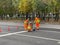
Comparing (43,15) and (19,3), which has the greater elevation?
(19,3)

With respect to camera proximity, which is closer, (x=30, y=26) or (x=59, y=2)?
(x=30, y=26)

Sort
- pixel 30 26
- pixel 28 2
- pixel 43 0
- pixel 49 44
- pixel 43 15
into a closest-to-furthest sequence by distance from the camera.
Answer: pixel 49 44 → pixel 30 26 → pixel 43 0 → pixel 28 2 → pixel 43 15

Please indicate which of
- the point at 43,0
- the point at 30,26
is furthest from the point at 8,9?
the point at 30,26

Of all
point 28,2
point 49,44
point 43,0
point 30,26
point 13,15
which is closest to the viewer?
point 49,44

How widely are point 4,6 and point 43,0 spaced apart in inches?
588

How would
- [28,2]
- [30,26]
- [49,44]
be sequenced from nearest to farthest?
[49,44] → [30,26] → [28,2]

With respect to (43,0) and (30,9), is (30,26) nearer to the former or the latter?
(43,0)

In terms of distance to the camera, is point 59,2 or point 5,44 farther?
point 59,2

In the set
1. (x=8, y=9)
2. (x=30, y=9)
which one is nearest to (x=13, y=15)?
(x=8, y=9)

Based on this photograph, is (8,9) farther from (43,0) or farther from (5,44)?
(5,44)

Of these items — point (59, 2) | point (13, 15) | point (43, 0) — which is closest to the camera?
point (59, 2)

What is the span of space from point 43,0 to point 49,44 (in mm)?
27982

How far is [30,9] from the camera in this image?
44.1 metres

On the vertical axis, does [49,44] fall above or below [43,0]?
below
